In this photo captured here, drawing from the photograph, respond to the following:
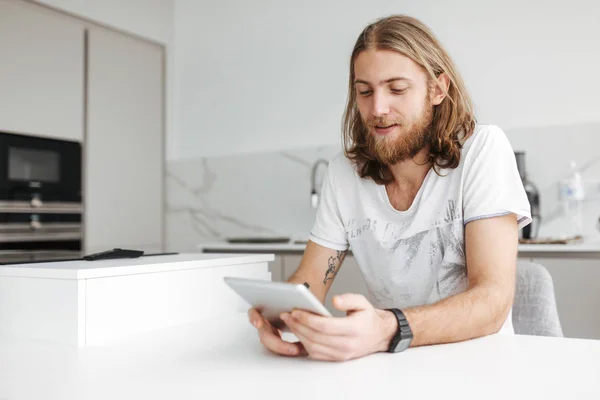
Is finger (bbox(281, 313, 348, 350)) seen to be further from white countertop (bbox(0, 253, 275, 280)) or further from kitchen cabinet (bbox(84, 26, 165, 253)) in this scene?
kitchen cabinet (bbox(84, 26, 165, 253))

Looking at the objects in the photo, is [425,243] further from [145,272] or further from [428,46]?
[145,272]

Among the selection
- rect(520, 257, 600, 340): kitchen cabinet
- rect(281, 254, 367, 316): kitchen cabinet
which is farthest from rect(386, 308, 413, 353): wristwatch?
rect(281, 254, 367, 316): kitchen cabinet

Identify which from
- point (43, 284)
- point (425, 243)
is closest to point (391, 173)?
point (425, 243)

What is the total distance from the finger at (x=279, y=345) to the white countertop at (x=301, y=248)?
2.13m

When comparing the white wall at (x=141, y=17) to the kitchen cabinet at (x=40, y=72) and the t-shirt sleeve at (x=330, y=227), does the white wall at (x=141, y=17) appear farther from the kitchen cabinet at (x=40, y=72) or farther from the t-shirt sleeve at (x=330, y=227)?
the t-shirt sleeve at (x=330, y=227)

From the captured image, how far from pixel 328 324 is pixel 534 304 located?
32.6 inches

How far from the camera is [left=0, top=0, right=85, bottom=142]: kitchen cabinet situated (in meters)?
3.66

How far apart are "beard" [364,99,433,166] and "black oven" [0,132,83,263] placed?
8.38ft

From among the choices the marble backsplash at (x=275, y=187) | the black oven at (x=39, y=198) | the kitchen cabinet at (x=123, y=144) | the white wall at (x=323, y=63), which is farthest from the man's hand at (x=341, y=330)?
the kitchen cabinet at (x=123, y=144)

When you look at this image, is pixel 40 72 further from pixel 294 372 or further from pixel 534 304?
pixel 294 372

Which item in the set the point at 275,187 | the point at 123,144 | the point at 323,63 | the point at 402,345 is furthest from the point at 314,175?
the point at 402,345

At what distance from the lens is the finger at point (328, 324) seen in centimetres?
104

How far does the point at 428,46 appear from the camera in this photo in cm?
170

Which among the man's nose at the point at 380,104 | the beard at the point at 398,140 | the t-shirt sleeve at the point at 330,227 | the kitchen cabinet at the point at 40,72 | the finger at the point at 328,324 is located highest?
the kitchen cabinet at the point at 40,72
